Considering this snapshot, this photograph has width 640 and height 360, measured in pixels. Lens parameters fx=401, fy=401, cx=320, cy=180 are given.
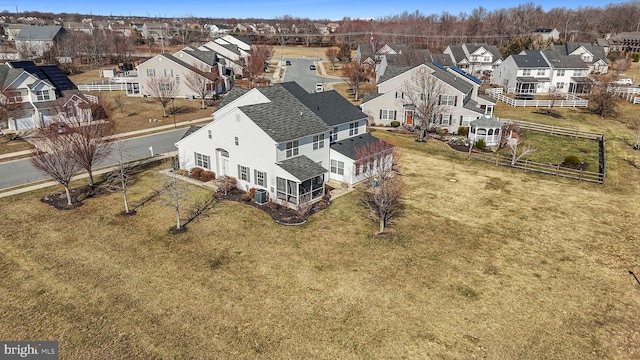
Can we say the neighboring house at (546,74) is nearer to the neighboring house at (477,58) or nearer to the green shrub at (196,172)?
the neighboring house at (477,58)

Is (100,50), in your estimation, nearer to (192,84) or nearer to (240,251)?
(192,84)

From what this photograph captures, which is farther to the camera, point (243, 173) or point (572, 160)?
point (572, 160)

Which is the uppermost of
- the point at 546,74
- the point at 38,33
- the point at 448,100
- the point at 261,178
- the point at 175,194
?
the point at 38,33

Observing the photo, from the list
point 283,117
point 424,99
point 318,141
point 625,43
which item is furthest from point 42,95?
point 625,43

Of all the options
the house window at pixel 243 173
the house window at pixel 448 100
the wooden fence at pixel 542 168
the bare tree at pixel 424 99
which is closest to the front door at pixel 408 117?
the bare tree at pixel 424 99

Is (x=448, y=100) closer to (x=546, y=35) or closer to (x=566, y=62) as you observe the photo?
(x=566, y=62)
